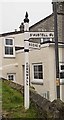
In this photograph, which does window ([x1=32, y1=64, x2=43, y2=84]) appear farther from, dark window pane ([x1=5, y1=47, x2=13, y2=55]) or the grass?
the grass

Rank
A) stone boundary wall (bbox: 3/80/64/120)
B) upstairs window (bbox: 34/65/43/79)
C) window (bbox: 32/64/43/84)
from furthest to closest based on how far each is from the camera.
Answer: upstairs window (bbox: 34/65/43/79), window (bbox: 32/64/43/84), stone boundary wall (bbox: 3/80/64/120)

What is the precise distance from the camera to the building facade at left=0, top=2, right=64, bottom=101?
574 inches

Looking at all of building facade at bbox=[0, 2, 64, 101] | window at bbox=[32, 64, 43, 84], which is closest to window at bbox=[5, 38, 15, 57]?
building facade at bbox=[0, 2, 64, 101]

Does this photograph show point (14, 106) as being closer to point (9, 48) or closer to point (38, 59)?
point (38, 59)

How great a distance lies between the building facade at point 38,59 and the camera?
14.6 m

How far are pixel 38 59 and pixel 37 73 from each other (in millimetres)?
906

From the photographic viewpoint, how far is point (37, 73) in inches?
634

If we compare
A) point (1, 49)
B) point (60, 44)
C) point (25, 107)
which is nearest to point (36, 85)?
point (60, 44)

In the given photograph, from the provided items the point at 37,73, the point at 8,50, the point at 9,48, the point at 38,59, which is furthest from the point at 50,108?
the point at 9,48

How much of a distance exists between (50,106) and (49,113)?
0.79 ft

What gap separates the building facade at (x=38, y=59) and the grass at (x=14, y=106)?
3145 millimetres

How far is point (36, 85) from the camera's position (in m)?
15.7

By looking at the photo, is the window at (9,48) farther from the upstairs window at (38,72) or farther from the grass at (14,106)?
the grass at (14,106)

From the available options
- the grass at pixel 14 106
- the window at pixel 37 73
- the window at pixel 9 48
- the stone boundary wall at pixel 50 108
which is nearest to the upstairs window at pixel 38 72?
the window at pixel 37 73
